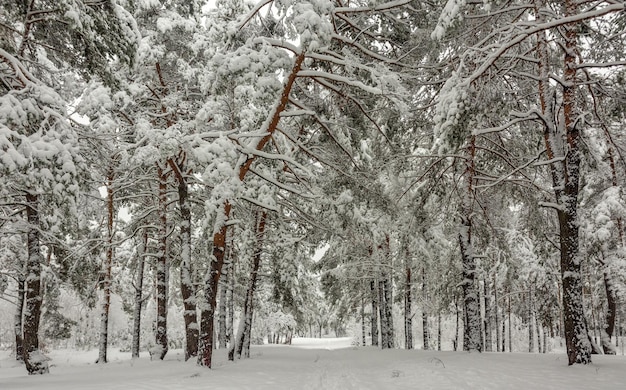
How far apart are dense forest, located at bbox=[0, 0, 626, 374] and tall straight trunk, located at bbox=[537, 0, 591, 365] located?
4 cm

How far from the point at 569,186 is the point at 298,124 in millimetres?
7909

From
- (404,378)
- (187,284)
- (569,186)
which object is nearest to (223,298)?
(187,284)

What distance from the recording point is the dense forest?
7.01 m

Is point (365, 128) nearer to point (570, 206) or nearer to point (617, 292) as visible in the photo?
point (570, 206)

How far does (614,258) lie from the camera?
16672 millimetres

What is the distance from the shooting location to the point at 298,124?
13148 millimetres

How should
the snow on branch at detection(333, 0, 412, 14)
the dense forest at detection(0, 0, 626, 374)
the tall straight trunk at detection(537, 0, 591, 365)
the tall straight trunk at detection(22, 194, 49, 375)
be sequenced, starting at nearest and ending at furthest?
the dense forest at detection(0, 0, 626, 374) < the snow on branch at detection(333, 0, 412, 14) < the tall straight trunk at detection(537, 0, 591, 365) < the tall straight trunk at detection(22, 194, 49, 375)

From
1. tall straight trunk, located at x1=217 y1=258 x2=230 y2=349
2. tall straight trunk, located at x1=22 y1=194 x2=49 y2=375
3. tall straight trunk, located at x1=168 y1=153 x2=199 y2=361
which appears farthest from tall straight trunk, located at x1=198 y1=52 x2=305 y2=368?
tall straight trunk, located at x1=22 y1=194 x2=49 y2=375

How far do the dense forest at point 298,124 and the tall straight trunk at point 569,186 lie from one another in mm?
44

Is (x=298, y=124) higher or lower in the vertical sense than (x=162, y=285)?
higher

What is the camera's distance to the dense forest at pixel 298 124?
7.01 metres

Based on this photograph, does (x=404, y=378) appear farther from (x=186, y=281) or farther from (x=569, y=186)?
(x=186, y=281)

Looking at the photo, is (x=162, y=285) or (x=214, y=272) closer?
(x=214, y=272)

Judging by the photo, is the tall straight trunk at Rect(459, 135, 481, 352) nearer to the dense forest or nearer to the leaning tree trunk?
the dense forest
